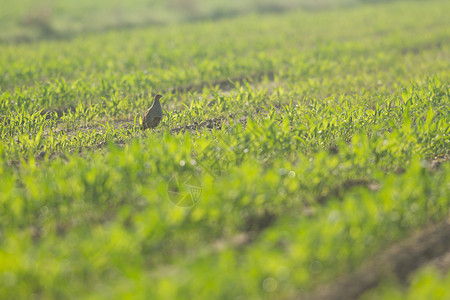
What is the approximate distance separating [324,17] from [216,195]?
820 inches

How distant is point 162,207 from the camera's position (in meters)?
4.91

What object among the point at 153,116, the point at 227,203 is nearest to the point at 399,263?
the point at 227,203

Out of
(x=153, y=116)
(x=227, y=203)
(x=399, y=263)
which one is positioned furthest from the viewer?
(x=153, y=116)

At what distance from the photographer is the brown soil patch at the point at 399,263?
4293 millimetres

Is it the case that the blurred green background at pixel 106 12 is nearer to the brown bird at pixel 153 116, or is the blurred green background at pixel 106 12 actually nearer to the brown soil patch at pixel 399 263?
the brown bird at pixel 153 116

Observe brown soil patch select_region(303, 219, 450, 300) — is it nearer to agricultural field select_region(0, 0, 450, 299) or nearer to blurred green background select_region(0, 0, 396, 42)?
agricultural field select_region(0, 0, 450, 299)

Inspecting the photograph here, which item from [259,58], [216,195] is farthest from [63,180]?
[259,58]

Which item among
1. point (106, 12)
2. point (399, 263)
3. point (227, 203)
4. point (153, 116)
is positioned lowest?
point (399, 263)

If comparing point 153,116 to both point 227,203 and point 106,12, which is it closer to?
point 227,203

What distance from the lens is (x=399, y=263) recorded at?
465 centimetres

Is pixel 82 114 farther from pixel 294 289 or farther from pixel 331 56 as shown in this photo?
pixel 331 56

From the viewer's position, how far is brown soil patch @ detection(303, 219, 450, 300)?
4293 millimetres

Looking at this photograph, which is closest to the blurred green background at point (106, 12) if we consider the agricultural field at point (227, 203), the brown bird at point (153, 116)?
the agricultural field at point (227, 203)

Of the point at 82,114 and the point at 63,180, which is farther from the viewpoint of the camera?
the point at 82,114
